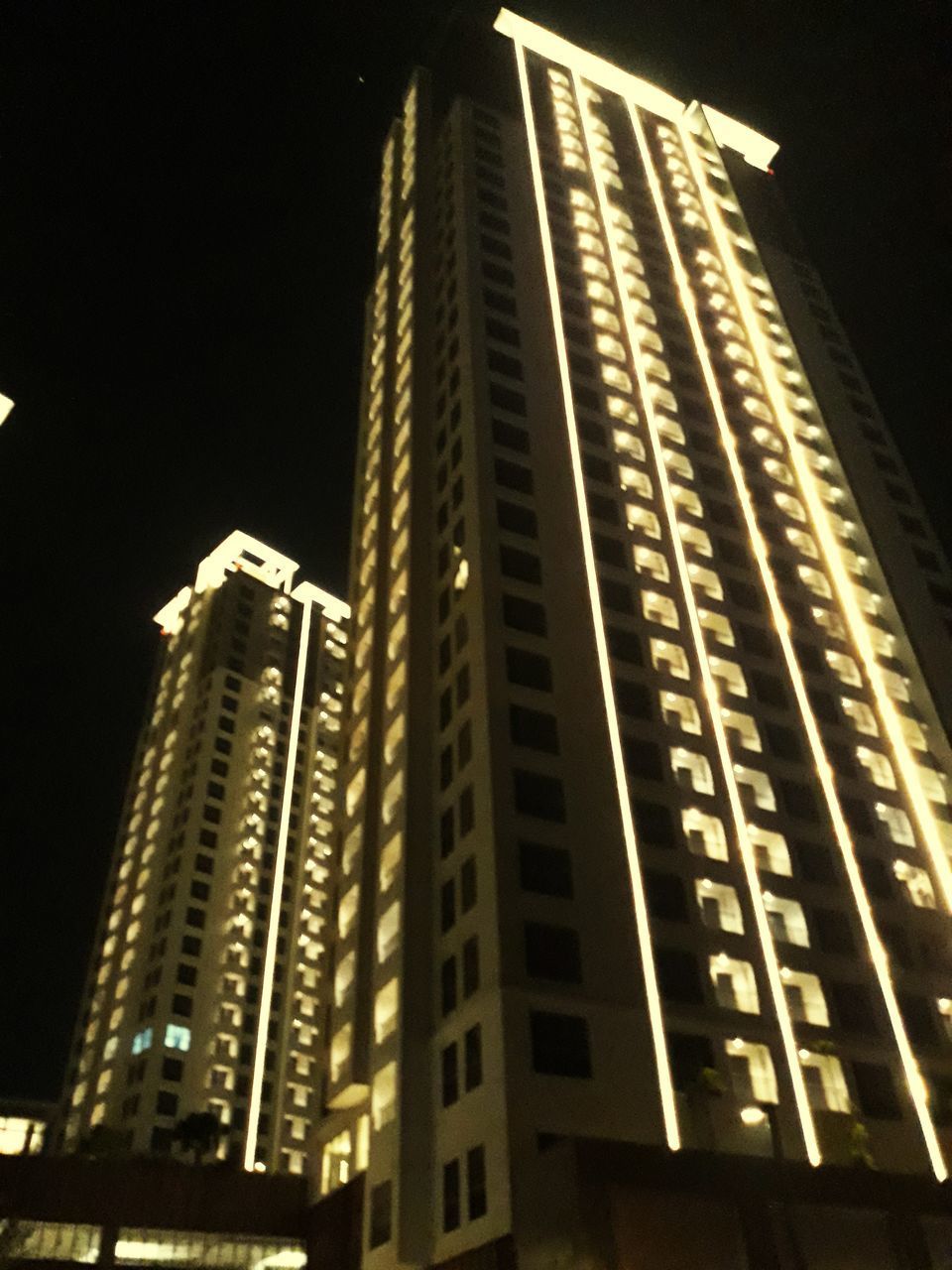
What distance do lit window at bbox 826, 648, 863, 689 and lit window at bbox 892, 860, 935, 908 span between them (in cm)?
1142

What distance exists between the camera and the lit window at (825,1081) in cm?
4242

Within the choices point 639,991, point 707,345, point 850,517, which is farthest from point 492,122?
point 639,991

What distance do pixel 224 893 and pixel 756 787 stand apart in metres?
57.3

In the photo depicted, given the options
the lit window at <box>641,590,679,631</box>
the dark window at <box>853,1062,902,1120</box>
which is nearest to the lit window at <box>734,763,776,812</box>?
the lit window at <box>641,590,679,631</box>

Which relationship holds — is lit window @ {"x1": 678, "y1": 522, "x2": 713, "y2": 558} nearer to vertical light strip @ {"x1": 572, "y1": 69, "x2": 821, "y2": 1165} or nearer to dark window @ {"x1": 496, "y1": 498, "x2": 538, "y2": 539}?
vertical light strip @ {"x1": 572, "y1": 69, "x2": 821, "y2": 1165}

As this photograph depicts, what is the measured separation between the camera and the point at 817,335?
3342 inches

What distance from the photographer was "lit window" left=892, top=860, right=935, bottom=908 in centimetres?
5150

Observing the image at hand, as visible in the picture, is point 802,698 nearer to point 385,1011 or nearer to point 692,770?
point 692,770

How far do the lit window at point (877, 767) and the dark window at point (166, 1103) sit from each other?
55659mm

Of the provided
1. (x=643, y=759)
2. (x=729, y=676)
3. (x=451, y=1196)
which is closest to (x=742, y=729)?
(x=729, y=676)

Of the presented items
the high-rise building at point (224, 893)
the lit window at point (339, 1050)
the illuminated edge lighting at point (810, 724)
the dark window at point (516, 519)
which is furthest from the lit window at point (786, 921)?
the high-rise building at point (224, 893)

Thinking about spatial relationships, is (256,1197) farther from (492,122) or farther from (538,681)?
(492,122)

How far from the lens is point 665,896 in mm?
45438

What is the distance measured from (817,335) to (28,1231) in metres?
76.4
